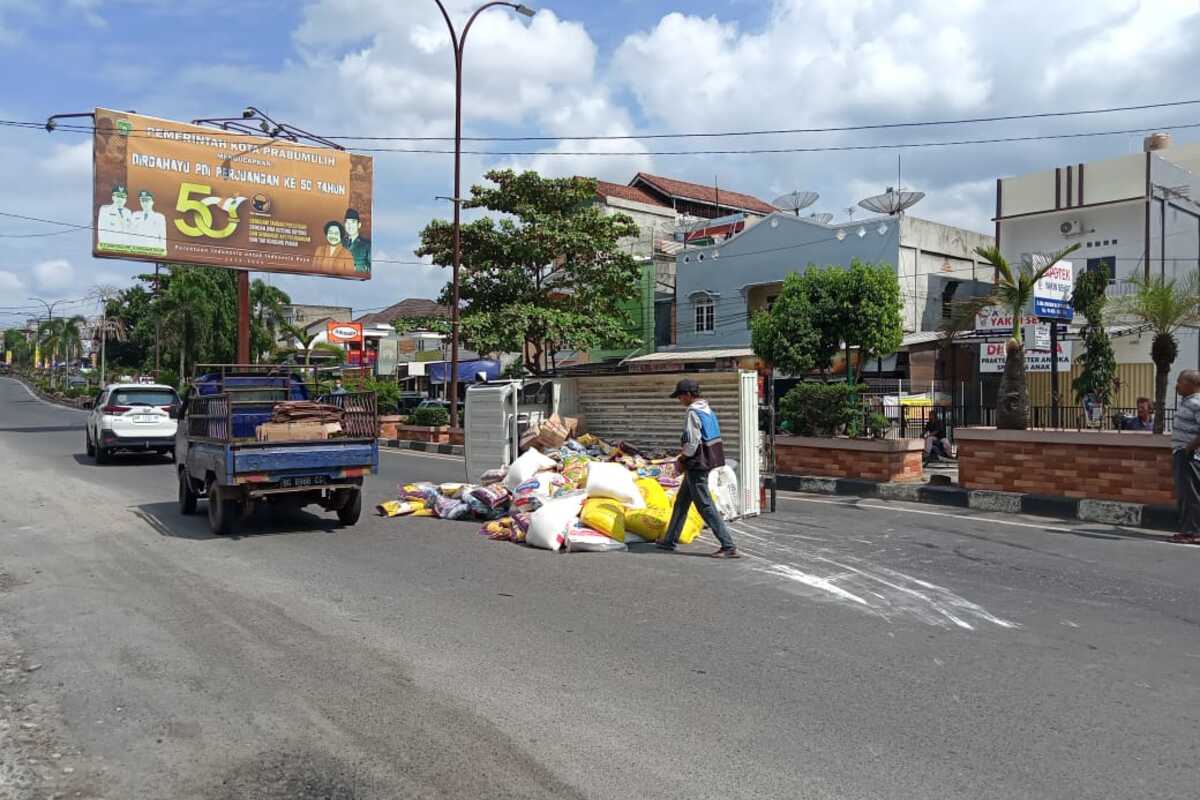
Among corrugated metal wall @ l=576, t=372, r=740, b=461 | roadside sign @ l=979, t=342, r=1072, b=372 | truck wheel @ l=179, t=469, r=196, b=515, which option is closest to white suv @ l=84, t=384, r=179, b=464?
truck wheel @ l=179, t=469, r=196, b=515

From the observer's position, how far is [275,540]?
980cm

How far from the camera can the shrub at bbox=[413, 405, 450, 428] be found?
26.5 m

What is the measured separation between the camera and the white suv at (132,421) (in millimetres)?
18594

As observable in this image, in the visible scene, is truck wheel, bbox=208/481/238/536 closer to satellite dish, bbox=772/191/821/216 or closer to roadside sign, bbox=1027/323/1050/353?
roadside sign, bbox=1027/323/1050/353

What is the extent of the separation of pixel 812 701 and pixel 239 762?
2751 mm

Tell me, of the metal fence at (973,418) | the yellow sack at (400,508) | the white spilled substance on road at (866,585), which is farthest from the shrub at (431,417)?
the white spilled substance on road at (866,585)

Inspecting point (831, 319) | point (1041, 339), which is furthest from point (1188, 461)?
point (831, 319)

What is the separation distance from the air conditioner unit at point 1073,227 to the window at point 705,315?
38.7 ft

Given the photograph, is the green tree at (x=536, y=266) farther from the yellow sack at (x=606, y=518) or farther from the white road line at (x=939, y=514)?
the yellow sack at (x=606, y=518)

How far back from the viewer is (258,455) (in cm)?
957

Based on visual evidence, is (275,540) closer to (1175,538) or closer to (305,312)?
(1175,538)

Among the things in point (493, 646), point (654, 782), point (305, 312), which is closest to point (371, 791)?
point (654, 782)

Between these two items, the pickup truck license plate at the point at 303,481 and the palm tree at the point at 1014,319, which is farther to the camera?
the palm tree at the point at 1014,319

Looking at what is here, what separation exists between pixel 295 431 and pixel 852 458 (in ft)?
27.7
